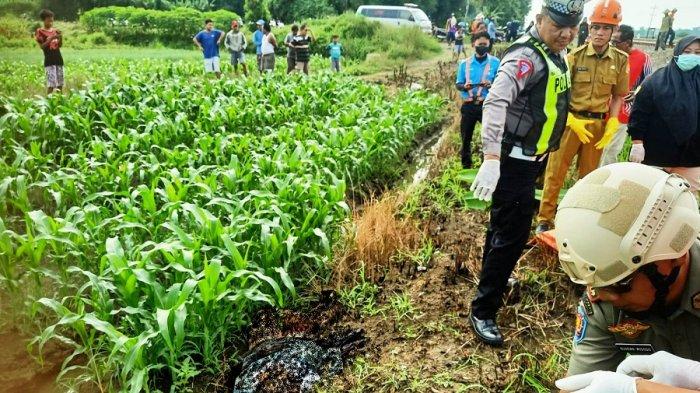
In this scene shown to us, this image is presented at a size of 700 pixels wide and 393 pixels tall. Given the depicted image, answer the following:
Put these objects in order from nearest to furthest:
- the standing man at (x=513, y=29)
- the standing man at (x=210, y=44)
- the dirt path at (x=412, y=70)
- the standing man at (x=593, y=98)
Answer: the standing man at (x=593, y=98) → the standing man at (x=210, y=44) → the dirt path at (x=412, y=70) → the standing man at (x=513, y=29)

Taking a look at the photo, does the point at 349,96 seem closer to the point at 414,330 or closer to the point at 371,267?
the point at 371,267

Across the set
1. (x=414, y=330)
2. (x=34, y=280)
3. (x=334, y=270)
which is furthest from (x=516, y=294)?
(x=34, y=280)

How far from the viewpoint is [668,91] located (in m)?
2.86

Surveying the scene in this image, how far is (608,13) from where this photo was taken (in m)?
3.18

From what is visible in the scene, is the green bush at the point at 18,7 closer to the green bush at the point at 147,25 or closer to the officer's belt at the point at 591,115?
the officer's belt at the point at 591,115

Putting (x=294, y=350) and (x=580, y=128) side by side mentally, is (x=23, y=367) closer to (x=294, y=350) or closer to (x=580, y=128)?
(x=294, y=350)

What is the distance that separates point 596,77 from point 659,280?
253cm

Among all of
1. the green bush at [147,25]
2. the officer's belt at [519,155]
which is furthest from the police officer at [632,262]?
the green bush at [147,25]

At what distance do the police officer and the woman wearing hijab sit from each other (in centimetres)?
195

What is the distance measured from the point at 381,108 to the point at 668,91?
162 inches

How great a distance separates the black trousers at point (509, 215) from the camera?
89.4 inches

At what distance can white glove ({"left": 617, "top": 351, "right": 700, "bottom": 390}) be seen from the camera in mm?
1081

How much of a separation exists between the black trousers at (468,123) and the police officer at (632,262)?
3.69 m

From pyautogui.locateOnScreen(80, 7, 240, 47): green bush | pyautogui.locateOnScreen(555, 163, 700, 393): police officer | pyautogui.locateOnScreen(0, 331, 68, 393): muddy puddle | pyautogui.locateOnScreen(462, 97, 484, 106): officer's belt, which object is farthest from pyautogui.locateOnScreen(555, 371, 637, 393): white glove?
pyautogui.locateOnScreen(80, 7, 240, 47): green bush
